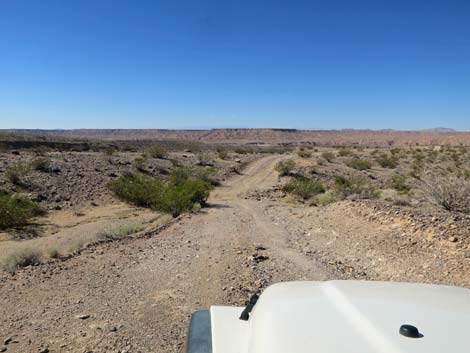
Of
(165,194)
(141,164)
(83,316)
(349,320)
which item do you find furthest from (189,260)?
(141,164)

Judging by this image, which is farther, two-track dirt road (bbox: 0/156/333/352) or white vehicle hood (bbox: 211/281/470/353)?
two-track dirt road (bbox: 0/156/333/352)

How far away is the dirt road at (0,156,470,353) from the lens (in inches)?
219

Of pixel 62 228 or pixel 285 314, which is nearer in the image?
pixel 285 314

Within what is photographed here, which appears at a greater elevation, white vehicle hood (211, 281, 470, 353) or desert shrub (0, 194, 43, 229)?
white vehicle hood (211, 281, 470, 353)

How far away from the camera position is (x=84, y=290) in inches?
279

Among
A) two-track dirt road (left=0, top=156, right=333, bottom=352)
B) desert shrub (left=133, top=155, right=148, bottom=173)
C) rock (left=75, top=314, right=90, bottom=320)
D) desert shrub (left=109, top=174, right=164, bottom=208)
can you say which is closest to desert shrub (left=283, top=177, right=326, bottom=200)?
desert shrub (left=109, top=174, right=164, bottom=208)

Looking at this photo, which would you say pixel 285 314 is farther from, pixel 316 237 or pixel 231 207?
pixel 231 207

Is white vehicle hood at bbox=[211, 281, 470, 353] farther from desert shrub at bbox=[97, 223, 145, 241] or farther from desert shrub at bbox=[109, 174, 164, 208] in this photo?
desert shrub at bbox=[109, 174, 164, 208]

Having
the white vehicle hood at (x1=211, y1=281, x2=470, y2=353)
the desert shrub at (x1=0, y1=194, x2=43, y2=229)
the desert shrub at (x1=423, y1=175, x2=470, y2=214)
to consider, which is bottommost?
the desert shrub at (x1=0, y1=194, x2=43, y2=229)

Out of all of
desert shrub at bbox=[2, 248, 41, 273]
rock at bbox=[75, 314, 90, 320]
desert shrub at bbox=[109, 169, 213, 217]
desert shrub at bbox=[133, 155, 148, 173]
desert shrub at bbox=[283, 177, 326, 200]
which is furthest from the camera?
desert shrub at bbox=[133, 155, 148, 173]

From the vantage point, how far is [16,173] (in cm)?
2191

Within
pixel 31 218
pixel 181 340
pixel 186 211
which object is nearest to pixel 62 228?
pixel 31 218

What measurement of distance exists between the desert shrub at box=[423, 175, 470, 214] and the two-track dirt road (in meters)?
4.69

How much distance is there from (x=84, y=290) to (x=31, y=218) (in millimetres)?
11498
